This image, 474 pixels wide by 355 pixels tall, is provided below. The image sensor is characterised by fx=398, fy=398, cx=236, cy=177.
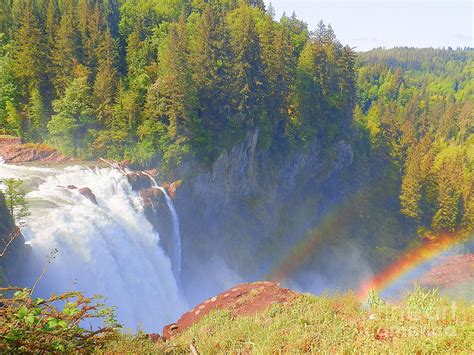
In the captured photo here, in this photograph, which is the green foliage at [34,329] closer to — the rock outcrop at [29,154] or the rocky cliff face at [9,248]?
the rocky cliff face at [9,248]

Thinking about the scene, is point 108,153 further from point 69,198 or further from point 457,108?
point 457,108

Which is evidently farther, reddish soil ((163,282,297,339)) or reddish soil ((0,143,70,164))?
reddish soil ((0,143,70,164))

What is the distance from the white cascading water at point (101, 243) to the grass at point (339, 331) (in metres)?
8.82

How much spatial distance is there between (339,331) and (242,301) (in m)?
3.73

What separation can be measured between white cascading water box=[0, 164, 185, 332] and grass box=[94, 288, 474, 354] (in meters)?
8.82

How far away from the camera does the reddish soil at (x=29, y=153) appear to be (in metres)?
28.0

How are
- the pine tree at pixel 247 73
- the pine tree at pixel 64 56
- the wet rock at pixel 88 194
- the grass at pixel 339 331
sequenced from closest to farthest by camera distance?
1. the grass at pixel 339 331
2. the wet rock at pixel 88 194
3. the pine tree at pixel 64 56
4. the pine tree at pixel 247 73

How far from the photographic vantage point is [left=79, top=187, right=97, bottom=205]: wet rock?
21.1 metres

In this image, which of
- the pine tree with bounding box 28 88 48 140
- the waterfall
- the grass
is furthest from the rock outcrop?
the grass

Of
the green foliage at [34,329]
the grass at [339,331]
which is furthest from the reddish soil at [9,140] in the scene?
the green foliage at [34,329]

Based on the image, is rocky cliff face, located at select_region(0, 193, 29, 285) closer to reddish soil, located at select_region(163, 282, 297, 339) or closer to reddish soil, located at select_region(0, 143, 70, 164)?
reddish soil, located at select_region(163, 282, 297, 339)

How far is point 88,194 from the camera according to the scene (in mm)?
21328

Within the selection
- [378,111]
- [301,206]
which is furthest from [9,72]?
[378,111]

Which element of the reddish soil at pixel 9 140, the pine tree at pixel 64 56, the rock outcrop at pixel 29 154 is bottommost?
the rock outcrop at pixel 29 154
